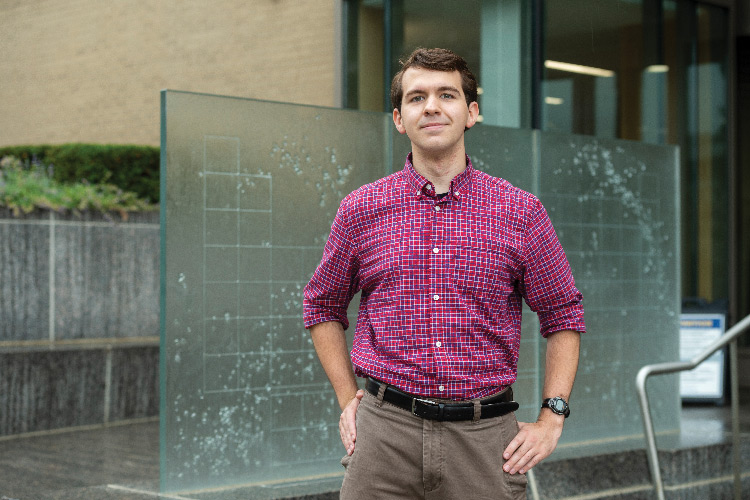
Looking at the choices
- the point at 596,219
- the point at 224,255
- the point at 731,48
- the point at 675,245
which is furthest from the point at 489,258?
the point at 731,48

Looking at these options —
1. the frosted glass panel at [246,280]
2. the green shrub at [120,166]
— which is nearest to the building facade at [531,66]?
the green shrub at [120,166]

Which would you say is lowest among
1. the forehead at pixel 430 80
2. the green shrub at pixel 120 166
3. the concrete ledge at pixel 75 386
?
the concrete ledge at pixel 75 386

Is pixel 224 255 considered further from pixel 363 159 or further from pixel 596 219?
pixel 596 219

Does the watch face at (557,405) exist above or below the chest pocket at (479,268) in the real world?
below

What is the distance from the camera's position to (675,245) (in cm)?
804

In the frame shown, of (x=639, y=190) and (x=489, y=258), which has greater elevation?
(x=639, y=190)

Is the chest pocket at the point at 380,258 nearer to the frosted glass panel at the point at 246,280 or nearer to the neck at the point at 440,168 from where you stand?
the neck at the point at 440,168

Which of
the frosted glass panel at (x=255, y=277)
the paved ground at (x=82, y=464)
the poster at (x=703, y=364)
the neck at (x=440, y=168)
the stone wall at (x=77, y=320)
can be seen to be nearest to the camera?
the neck at (x=440, y=168)

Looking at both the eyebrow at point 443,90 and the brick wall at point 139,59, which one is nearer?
→ the eyebrow at point 443,90

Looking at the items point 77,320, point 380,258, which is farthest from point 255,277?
point 77,320

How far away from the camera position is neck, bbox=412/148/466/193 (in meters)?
2.68

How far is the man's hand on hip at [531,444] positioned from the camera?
258 centimetres

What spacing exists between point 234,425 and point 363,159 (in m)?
1.65

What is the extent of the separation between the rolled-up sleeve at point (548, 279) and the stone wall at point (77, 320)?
20.2 ft
